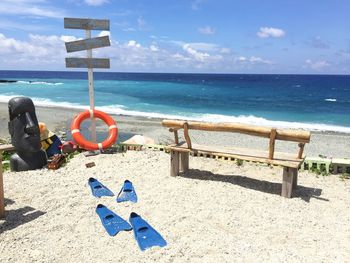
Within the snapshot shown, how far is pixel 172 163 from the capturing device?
219 inches

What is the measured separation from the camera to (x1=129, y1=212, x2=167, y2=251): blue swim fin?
353cm

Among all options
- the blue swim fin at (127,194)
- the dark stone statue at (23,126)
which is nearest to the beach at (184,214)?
the blue swim fin at (127,194)

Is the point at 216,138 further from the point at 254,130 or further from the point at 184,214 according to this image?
the point at 184,214

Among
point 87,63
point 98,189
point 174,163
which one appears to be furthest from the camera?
point 87,63

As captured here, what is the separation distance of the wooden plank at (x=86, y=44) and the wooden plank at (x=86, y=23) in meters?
0.25

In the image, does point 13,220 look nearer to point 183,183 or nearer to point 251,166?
Result: point 183,183

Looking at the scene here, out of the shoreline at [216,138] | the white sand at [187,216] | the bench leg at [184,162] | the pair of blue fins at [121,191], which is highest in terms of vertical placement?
the bench leg at [184,162]

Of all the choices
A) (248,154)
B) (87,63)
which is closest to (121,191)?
(248,154)

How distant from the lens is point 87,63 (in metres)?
7.17

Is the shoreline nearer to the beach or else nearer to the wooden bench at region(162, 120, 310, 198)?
the beach

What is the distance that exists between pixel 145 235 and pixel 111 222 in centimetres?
49

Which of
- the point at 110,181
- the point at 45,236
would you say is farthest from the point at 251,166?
the point at 45,236

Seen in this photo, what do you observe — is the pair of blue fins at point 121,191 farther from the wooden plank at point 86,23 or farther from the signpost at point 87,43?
the wooden plank at point 86,23

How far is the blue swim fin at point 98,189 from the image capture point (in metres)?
4.82
